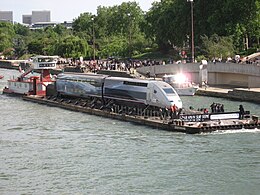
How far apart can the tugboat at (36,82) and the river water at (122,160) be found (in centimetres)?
1990

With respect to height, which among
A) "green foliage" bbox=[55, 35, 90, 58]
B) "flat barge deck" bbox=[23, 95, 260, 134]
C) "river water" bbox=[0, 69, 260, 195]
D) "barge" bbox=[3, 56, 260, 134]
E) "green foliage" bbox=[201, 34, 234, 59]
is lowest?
"river water" bbox=[0, 69, 260, 195]

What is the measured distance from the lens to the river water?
3142 cm

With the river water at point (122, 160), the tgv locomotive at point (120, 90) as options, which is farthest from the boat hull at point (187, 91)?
the river water at point (122, 160)

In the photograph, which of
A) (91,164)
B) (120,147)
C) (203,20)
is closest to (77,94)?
(120,147)

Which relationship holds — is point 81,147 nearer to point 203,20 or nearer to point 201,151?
point 201,151

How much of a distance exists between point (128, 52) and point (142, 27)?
18.3ft

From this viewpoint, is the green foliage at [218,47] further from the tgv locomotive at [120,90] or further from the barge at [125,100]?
the tgv locomotive at [120,90]

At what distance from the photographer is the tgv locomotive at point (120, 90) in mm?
49062

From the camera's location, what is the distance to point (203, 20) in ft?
314

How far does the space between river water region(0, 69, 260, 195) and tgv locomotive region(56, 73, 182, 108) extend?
286 cm

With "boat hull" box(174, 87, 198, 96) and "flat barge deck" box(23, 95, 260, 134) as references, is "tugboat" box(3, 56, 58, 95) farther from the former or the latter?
"flat barge deck" box(23, 95, 260, 134)

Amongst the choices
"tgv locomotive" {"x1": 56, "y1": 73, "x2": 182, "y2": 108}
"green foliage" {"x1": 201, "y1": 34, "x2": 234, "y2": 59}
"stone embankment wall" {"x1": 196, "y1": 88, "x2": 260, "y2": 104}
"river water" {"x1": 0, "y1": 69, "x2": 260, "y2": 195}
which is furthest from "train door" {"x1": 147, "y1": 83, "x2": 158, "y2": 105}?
"green foliage" {"x1": 201, "y1": 34, "x2": 234, "y2": 59}

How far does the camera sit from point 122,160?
36.6 meters

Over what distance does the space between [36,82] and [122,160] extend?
3551 cm
